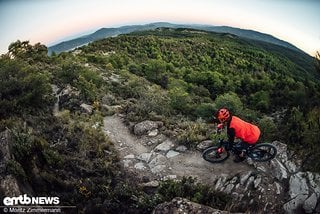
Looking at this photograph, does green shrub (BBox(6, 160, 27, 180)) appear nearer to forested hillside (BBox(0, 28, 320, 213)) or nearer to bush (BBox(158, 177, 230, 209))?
forested hillside (BBox(0, 28, 320, 213))

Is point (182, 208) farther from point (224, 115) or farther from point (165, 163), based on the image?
point (165, 163)

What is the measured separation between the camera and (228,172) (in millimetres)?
8180

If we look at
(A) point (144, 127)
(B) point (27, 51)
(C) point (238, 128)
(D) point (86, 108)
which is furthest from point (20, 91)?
(B) point (27, 51)

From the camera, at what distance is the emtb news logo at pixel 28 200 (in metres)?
6.21

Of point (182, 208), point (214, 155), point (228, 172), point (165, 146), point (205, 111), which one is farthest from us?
point (205, 111)


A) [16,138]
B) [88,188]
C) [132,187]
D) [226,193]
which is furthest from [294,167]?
[16,138]

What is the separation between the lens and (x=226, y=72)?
3684 cm

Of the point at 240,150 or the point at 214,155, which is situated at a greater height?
the point at 240,150

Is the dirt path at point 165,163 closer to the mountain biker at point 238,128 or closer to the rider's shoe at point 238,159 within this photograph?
the rider's shoe at point 238,159

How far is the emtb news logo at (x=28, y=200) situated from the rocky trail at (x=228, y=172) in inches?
82.9

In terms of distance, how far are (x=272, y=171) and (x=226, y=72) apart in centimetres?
2991

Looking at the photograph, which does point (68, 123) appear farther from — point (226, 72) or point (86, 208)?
point (226, 72)

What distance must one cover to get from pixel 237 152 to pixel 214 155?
0.69 meters

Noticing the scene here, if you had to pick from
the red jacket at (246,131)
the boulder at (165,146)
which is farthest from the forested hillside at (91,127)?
the red jacket at (246,131)
